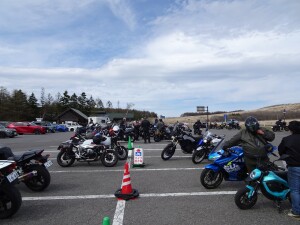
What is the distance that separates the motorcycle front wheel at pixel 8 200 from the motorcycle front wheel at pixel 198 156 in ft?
22.3

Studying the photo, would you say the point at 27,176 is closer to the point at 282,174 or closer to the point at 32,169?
the point at 32,169

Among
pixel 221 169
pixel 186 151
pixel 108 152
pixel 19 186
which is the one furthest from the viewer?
pixel 186 151

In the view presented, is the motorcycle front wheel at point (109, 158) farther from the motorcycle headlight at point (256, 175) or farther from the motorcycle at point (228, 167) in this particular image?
the motorcycle headlight at point (256, 175)

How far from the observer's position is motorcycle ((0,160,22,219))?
5.16 m

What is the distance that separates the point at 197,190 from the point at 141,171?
289 cm

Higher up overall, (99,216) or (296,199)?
(296,199)

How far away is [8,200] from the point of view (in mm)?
5293

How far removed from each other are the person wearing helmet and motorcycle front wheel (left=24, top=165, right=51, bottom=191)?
4.36 metres

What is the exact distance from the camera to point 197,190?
6965 millimetres

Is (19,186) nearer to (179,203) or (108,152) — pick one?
(108,152)

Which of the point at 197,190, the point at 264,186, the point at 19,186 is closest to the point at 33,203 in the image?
the point at 19,186

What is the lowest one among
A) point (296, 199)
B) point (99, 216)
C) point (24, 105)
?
point (99, 216)

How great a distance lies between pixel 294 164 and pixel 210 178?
2295 mm

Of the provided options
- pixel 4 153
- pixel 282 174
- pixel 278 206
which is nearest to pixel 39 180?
pixel 4 153
